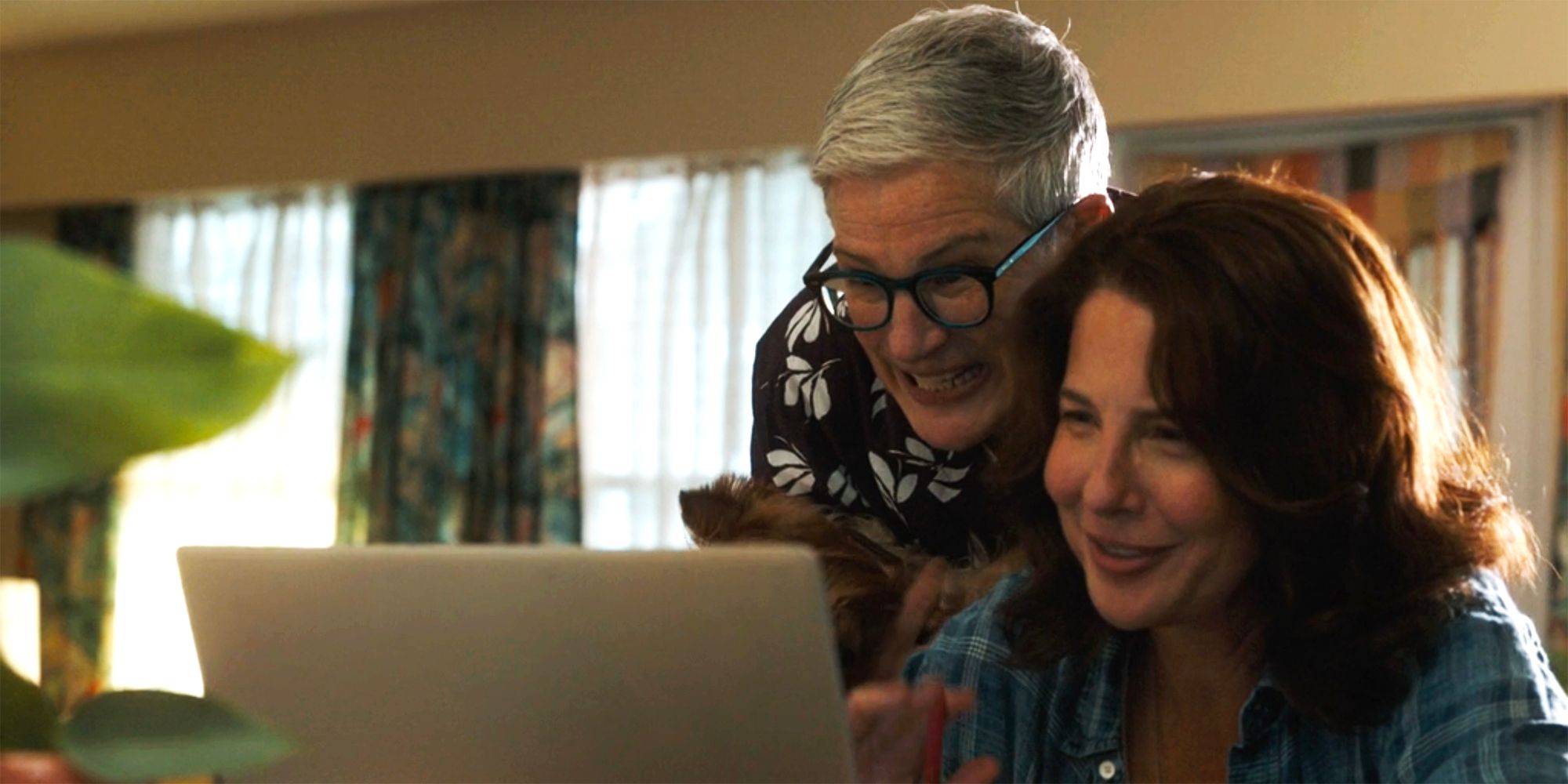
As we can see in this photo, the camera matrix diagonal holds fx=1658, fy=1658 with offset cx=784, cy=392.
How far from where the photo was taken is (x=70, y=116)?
5586 millimetres

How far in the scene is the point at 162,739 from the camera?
0.31 m

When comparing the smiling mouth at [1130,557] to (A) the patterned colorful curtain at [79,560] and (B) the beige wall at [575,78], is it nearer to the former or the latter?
(B) the beige wall at [575,78]

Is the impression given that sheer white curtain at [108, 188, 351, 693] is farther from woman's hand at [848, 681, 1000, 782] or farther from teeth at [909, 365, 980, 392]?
woman's hand at [848, 681, 1000, 782]

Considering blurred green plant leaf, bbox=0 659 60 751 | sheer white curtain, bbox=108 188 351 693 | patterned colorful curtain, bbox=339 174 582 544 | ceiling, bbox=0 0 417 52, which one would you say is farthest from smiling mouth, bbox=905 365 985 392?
sheer white curtain, bbox=108 188 351 693

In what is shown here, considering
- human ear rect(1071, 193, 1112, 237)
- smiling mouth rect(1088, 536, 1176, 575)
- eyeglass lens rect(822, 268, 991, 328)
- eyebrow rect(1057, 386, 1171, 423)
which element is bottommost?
smiling mouth rect(1088, 536, 1176, 575)

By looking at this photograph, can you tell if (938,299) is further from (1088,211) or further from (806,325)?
(806,325)

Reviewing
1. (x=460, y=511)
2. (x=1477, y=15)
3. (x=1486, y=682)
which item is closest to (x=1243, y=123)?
(x=1477, y=15)

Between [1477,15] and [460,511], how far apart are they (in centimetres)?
319

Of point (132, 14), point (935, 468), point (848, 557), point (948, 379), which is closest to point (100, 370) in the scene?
point (848, 557)

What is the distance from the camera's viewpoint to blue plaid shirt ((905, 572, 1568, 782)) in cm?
109

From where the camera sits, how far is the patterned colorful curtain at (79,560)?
5.70m

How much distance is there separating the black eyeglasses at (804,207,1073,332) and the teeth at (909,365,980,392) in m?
0.07

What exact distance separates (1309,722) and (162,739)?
3.38 ft

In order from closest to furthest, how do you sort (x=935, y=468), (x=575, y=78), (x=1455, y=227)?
(x=935, y=468) → (x=1455, y=227) → (x=575, y=78)
